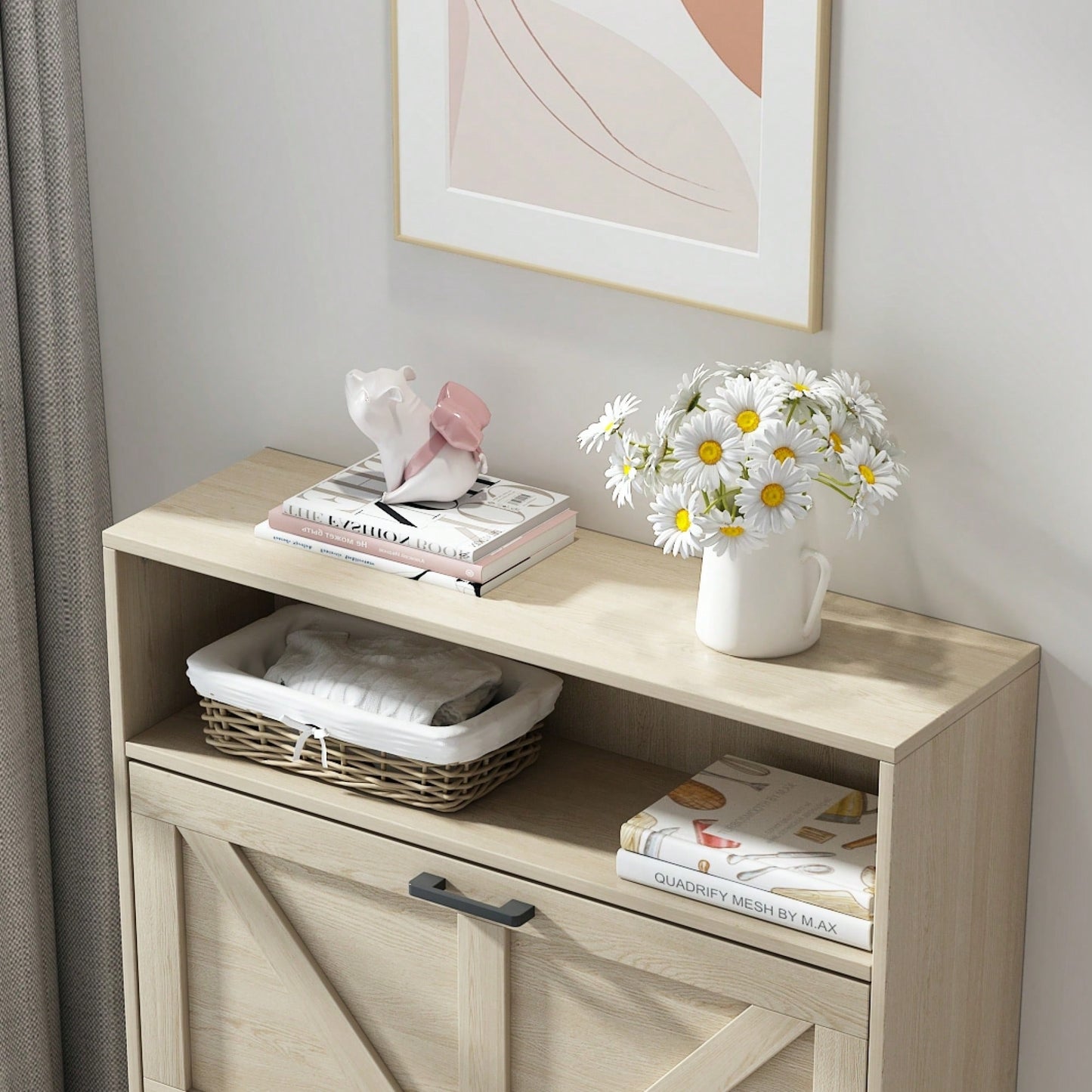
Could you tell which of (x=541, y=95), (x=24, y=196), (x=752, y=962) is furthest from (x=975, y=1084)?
(x=24, y=196)

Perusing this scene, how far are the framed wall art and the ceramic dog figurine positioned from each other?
16 cm

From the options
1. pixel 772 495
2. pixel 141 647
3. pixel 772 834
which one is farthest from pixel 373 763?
pixel 772 495

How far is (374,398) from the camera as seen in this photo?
1.74 m

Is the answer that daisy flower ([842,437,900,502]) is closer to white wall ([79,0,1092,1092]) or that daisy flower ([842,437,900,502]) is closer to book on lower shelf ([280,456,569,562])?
white wall ([79,0,1092,1092])

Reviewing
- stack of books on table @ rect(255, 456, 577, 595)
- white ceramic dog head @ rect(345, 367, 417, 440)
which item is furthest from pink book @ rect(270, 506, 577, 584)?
white ceramic dog head @ rect(345, 367, 417, 440)

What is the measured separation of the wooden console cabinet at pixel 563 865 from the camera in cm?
153

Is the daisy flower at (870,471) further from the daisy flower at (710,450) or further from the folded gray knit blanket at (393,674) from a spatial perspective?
the folded gray knit blanket at (393,674)

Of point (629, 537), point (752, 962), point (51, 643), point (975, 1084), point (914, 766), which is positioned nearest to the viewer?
point (914, 766)

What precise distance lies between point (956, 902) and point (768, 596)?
0.32m

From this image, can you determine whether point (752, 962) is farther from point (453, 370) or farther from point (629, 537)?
point (453, 370)

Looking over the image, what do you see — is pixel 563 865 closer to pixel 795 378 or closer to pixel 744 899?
pixel 744 899

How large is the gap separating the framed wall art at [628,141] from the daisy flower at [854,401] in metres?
0.08

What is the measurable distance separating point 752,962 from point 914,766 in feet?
0.80

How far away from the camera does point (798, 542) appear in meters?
1.54
